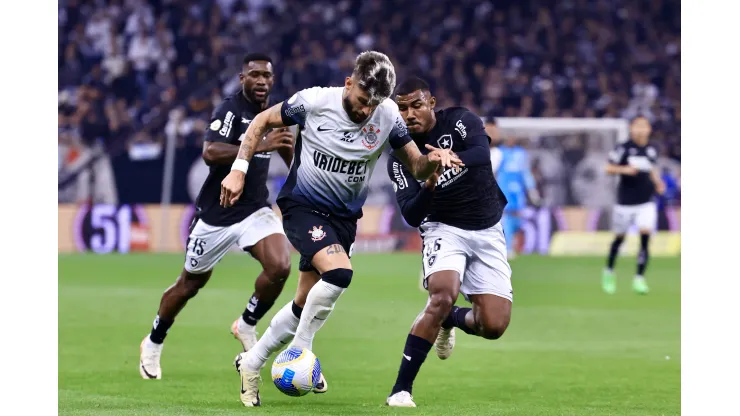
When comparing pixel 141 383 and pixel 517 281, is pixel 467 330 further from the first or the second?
pixel 517 281

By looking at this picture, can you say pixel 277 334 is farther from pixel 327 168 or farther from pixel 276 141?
pixel 276 141

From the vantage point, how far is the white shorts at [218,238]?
8.84m

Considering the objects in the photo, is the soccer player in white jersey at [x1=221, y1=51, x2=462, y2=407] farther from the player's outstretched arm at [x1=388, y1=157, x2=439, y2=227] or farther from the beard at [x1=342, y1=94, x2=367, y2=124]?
the player's outstretched arm at [x1=388, y1=157, x2=439, y2=227]

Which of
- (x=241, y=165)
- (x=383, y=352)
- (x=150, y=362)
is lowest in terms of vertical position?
(x=383, y=352)

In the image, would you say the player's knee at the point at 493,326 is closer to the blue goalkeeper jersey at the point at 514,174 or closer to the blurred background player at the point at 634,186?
the blurred background player at the point at 634,186

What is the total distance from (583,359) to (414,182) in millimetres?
3269

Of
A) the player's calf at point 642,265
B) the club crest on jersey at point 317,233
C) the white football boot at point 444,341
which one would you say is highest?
the club crest on jersey at point 317,233

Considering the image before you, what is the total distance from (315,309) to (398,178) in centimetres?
133

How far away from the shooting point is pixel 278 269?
8781 millimetres

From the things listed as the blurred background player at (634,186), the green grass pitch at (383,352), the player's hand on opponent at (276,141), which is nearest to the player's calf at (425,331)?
the green grass pitch at (383,352)

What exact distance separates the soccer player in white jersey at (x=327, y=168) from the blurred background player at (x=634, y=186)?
959 centimetres

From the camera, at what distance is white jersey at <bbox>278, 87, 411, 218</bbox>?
276 inches

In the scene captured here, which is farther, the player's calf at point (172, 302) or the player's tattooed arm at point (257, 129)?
the player's calf at point (172, 302)

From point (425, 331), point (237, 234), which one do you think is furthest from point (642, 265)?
point (425, 331)
